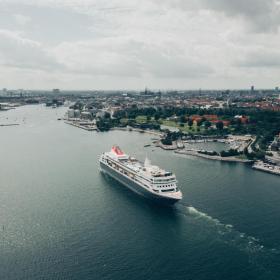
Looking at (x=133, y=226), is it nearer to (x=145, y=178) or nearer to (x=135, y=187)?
(x=145, y=178)

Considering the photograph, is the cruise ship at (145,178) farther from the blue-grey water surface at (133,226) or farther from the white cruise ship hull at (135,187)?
the blue-grey water surface at (133,226)

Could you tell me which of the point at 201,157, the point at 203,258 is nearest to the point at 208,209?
the point at 203,258

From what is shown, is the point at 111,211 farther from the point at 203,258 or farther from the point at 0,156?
the point at 0,156

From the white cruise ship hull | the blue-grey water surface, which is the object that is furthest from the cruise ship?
the blue-grey water surface

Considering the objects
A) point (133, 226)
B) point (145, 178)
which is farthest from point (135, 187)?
point (133, 226)

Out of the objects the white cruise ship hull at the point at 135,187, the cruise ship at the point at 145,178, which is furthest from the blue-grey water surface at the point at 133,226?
the cruise ship at the point at 145,178

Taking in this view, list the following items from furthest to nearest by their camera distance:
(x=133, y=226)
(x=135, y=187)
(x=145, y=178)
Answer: (x=135, y=187) → (x=145, y=178) → (x=133, y=226)

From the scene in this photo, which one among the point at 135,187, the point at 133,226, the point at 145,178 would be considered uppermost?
the point at 145,178
